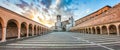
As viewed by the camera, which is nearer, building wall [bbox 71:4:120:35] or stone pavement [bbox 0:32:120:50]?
stone pavement [bbox 0:32:120:50]

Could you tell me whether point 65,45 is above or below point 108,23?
below

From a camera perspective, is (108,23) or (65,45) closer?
(65,45)

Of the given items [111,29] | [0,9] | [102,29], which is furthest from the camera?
[102,29]

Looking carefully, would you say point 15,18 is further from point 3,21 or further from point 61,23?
point 61,23

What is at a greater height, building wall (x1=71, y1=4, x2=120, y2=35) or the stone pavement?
building wall (x1=71, y1=4, x2=120, y2=35)

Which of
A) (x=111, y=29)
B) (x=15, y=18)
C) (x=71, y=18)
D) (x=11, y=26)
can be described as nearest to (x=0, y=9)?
(x=15, y=18)

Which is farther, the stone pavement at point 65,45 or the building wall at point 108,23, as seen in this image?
the building wall at point 108,23

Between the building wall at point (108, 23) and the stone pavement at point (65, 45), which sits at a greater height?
the building wall at point (108, 23)

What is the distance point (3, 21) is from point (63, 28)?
109 metres

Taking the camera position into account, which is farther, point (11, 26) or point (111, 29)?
point (111, 29)

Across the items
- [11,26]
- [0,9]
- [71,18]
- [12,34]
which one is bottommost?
[12,34]

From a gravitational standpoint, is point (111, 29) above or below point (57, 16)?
below

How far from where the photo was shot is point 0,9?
11516 mm

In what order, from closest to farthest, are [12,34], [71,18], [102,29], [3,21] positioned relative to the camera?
[3,21]
[12,34]
[102,29]
[71,18]
